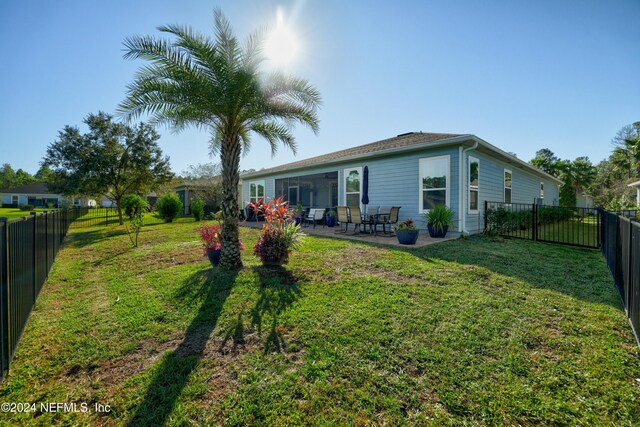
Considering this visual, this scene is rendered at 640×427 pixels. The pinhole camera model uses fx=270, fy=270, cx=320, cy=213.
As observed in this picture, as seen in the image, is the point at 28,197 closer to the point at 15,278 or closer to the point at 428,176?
the point at 15,278

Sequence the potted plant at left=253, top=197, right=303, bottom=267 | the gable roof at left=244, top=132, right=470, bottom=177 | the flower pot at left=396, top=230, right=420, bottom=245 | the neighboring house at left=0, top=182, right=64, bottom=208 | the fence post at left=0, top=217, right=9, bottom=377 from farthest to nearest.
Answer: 1. the neighboring house at left=0, top=182, right=64, bottom=208
2. the gable roof at left=244, top=132, right=470, bottom=177
3. the flower pot at left=396, top=230, right=420, bottom=245
4. the potted plant at left=253, top=197, right=303, bottom=267
5. the fence post at left=0, top=217, right=9, bottom=377

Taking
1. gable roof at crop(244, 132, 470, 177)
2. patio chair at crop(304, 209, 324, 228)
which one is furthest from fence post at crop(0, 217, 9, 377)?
patio chair at crop(304, 209, 324, 228)

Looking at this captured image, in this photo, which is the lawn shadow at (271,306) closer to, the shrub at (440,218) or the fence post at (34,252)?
the fence post at (34,252)

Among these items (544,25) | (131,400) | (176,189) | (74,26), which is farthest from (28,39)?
(176,189)

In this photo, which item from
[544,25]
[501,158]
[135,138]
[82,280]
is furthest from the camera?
[135,138]

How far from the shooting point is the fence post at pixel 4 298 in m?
2.15

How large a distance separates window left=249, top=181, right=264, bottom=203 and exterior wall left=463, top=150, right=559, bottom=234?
12.3m

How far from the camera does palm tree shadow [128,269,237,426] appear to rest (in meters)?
1.90

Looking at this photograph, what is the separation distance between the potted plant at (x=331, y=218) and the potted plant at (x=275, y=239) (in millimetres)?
7147

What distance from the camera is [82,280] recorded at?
5.22m

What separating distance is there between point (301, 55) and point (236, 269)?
16.0 feet

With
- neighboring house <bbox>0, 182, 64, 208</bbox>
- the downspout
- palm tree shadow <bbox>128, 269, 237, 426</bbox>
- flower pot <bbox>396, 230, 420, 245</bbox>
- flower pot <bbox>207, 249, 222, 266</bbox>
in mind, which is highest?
neighboring house <bbox>0, 182, 64, 208</bbox>

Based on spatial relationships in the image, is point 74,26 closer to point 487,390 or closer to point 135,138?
point 487,390

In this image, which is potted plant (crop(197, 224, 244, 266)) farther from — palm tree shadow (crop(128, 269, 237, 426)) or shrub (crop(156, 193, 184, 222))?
shrub (crop(156, 193, 184, 222))
